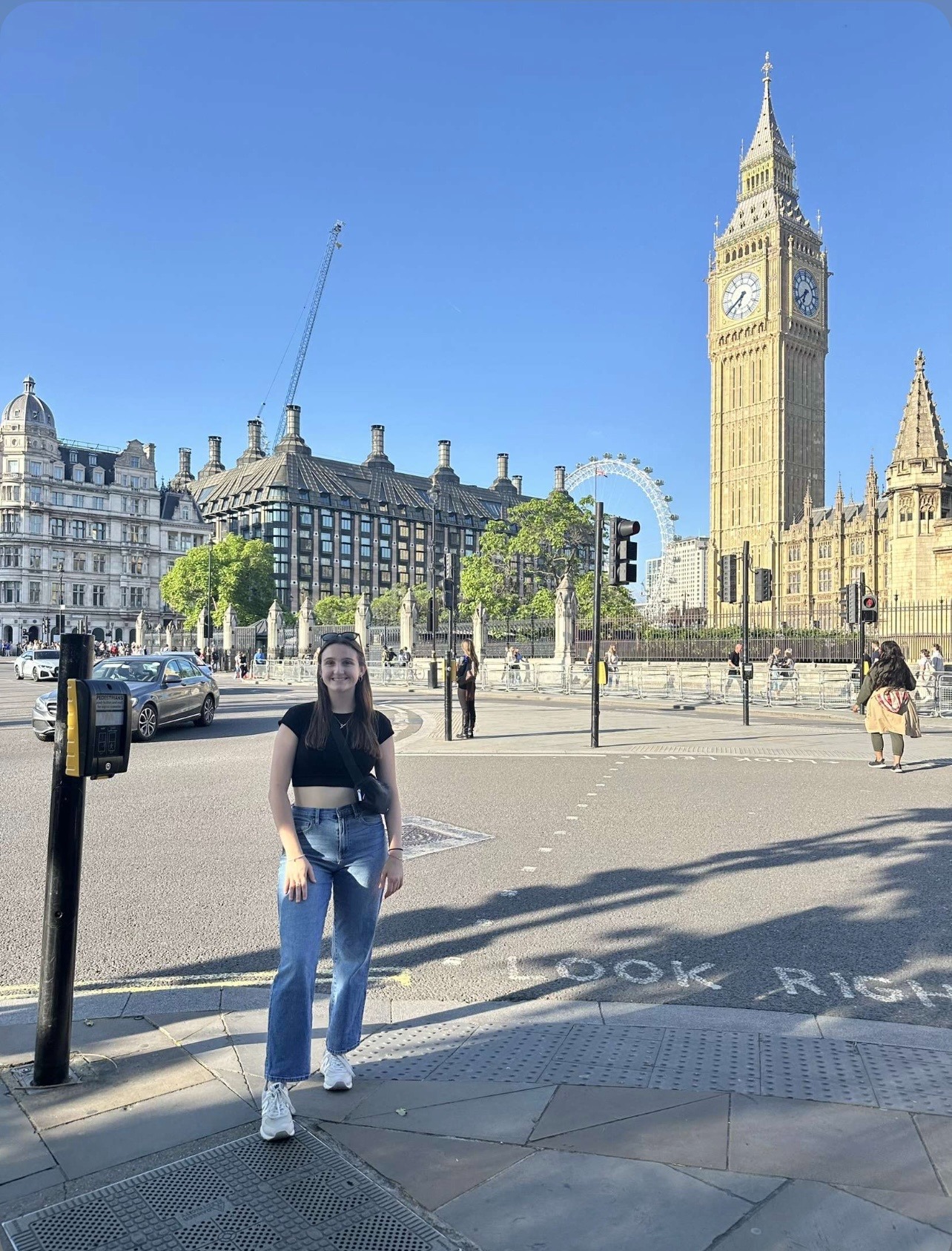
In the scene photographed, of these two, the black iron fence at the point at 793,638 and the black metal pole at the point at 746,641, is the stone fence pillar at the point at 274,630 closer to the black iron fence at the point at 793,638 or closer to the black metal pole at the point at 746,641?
the black iron fence at the point at 793,638

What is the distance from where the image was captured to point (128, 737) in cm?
397

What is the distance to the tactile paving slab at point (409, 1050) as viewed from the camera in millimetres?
3785

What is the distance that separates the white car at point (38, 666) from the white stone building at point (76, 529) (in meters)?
44.6

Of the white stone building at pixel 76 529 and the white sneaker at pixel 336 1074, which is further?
the white stone building at pixel 76 529

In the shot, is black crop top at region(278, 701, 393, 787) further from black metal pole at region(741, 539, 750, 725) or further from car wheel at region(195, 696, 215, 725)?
black metal pole at region(741, 539, 750, 725)

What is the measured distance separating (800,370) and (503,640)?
7003 centimetres

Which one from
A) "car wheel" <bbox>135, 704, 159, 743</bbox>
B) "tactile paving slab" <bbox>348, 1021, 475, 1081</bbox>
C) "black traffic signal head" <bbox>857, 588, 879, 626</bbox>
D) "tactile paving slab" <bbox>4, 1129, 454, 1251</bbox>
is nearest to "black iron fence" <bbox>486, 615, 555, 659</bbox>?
"black traffic signal head" <bbox>857, 588, 879, 626</bbox>

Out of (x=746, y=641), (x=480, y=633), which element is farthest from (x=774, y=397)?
(x=746, y=641)

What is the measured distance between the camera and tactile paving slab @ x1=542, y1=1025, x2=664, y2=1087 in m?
3.66

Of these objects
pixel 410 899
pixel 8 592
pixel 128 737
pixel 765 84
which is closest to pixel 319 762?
pixel 128 737

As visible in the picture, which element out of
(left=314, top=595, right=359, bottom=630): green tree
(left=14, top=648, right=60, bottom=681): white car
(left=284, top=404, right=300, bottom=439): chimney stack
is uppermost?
(left=284, top=404, right=300, bottom=439): chimney stack

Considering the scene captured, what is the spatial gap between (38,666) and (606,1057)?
3898cm

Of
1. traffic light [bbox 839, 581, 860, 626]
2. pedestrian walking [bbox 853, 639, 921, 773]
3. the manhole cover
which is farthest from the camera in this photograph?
traffic light [bbox 839, 581, 860, 626]

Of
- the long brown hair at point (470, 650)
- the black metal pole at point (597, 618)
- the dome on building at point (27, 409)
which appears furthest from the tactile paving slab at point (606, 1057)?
the dome on building at point (27, 409)
